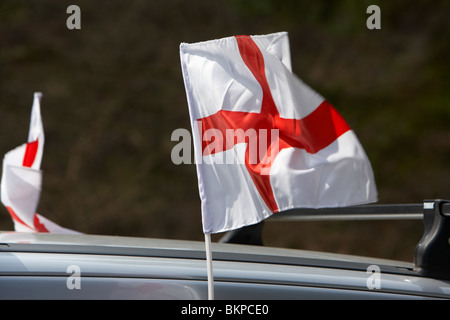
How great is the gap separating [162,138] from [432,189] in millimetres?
3451

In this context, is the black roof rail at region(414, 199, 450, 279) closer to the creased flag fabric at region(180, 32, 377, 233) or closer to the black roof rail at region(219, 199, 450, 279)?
the black roof rail at region(219, 199, 450, 279)

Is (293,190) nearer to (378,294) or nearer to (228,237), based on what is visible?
(378,294)

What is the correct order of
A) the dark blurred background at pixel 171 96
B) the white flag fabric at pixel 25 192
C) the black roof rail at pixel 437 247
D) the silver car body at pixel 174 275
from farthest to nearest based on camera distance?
the dark blurred background at pixel 171 96
the white flag fabric at pixel 25 192
the black roof rail at pixel 437 247
the silver car body at pixel 174 275

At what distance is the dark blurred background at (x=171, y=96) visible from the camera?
27.7 feet

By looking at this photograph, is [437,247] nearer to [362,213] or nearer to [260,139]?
[362,213]

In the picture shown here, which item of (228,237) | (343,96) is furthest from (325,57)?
(228,237)

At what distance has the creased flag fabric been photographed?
5.50ft

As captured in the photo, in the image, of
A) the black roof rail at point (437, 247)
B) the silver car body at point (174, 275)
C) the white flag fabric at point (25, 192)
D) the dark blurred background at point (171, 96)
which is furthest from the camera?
the dark blurred background at point (171, 96)

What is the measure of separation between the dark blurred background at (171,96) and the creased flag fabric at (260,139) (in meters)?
6.59

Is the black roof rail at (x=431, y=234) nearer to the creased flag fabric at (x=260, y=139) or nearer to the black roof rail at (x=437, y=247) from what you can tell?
the black roof rail at (x=437, y=247)

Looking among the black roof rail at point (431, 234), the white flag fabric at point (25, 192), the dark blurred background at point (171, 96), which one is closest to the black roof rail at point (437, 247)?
the black roof rail at point (431, 234)

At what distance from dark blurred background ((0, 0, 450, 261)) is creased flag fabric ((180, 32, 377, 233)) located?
6.59m

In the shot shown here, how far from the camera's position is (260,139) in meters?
1.85

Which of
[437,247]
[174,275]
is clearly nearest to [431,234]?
[437,247]
